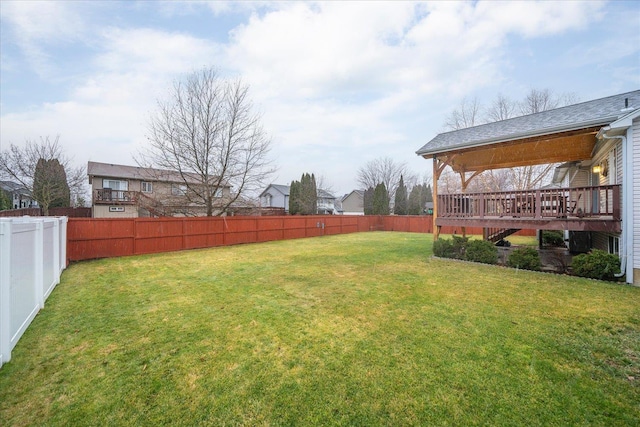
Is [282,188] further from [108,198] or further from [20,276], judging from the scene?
[20,276]

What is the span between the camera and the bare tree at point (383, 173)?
4034 cm

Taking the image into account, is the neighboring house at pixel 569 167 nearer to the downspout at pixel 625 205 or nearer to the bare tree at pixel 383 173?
the downspout at pixel 625 205

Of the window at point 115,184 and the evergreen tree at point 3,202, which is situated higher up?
the window at point 115,184

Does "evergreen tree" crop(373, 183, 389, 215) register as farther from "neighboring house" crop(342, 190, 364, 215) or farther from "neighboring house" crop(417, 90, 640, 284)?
"neighboring house" crop(417, 90, 640, 284)

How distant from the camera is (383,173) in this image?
41.0 meters

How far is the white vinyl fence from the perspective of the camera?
2.86 m

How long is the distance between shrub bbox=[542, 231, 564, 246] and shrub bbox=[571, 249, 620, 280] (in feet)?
21.3

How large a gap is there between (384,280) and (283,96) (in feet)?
45.6

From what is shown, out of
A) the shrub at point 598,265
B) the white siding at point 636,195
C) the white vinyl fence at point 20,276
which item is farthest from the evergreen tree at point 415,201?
the white vinyl fence at point 20,276

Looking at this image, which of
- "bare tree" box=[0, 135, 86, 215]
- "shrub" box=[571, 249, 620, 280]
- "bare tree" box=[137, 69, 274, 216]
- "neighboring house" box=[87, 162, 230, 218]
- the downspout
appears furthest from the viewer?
"neighboring house" box=[87, 162, 230, 218]

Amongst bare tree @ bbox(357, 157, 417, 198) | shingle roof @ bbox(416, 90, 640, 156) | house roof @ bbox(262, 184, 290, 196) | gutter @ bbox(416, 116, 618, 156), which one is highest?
bare tree @ bbox(357, 157, 417, 198)

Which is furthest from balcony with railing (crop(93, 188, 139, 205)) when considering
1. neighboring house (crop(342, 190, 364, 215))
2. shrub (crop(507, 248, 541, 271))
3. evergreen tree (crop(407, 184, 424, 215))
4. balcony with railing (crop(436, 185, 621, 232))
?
neighboring house (crop(342, 190, 364, 215))

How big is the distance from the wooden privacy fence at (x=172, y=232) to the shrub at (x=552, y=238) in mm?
12220

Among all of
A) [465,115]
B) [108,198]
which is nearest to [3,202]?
[108,198]
